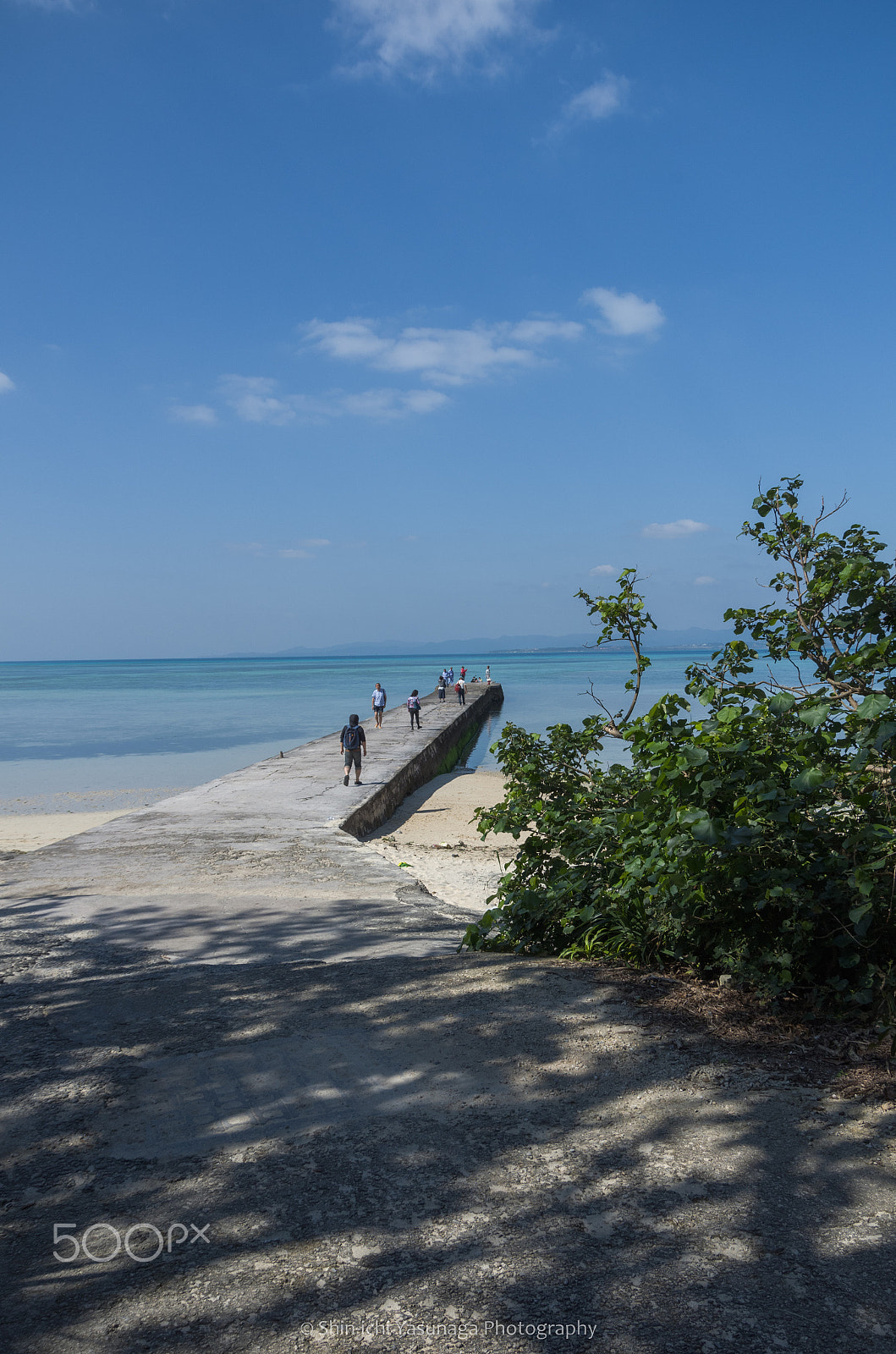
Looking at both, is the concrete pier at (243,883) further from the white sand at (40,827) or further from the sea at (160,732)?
the white sand at (40,827)

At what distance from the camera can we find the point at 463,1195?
7.30ft

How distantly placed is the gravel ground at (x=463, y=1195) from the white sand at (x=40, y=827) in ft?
34.0

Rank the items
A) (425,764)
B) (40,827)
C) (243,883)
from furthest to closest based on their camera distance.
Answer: (425,764) → (40,827) → (243,883)

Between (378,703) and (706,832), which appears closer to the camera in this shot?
(706,832)

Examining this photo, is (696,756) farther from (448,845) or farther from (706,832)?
(448,845)

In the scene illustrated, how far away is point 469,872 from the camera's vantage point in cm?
975

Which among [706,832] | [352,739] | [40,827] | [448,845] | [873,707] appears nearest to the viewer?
[873,707]

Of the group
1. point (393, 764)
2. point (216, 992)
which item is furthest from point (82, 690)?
point (216, 992)

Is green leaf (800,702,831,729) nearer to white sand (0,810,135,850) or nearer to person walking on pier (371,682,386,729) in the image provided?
white sand (0,810,135,850)
